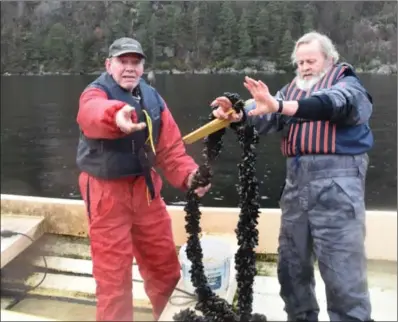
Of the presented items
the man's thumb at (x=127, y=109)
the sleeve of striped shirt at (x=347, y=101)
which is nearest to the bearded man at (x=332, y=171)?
the sleeve of striped shirt at (x=347, y=101)

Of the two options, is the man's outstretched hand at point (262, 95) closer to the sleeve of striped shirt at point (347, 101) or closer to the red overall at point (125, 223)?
the sleeve of striped shirt at point (347, 101)

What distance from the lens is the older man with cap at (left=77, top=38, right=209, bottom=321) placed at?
1389mm

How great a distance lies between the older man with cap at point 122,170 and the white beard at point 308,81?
1.50ft

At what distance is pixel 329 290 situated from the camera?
4.47 ft

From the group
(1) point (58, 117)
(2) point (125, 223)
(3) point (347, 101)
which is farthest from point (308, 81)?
(1) point (58, 117)

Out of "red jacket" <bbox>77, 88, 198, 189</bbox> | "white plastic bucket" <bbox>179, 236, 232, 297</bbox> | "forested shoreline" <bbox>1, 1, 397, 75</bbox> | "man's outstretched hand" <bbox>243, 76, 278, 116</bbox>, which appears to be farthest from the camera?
"forested shoreline" <bbox>1, 1, 397, 75</bbox>

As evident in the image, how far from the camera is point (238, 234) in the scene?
135cm

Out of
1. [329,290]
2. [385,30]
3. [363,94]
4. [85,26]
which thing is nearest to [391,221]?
[329,290]

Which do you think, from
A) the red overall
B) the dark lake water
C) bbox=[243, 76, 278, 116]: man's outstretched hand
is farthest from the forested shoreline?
bbox=[243, 76, 278, 116]: man's outstretched hand

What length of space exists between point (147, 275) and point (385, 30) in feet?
5.16

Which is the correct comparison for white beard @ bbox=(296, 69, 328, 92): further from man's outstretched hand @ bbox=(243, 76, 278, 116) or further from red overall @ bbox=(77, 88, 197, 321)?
red overall @ bbox=(77, 88, 197, 321)

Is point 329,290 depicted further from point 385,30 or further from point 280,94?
point 385,30

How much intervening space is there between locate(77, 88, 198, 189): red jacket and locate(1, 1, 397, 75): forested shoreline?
587mm

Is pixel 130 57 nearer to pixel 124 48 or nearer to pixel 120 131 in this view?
pixel 124 48
